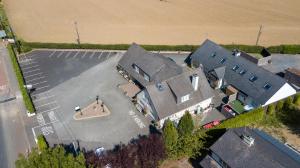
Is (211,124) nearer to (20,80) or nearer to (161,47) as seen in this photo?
(161,47)

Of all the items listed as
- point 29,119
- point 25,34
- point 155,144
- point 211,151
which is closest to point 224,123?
point 211,151

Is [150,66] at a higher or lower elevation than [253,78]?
higher

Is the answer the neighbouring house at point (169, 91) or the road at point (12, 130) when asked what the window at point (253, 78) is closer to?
the neighbouring house at point (169, 91)

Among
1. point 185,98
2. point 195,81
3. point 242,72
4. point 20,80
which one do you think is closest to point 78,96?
point 20,80

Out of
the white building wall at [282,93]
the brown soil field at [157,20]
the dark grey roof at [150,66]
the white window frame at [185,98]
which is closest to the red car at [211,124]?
the white window frame at [185,98]

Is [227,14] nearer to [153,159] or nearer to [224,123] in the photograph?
[224,123]

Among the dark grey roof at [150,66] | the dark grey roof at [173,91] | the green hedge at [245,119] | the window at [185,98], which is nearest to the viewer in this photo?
the green hedge at [245,119]

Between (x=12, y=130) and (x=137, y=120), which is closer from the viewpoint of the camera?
(x=12, y=130)

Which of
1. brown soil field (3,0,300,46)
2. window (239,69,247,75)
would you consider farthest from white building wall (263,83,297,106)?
brown soil field (3,0,300,46)
